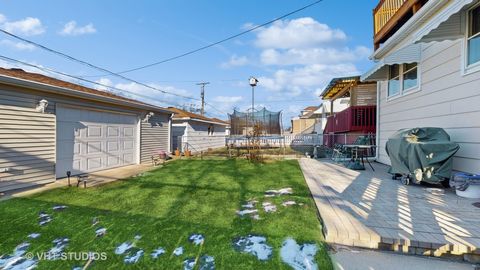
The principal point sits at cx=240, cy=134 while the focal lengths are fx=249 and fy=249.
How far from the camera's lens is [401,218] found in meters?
3.17

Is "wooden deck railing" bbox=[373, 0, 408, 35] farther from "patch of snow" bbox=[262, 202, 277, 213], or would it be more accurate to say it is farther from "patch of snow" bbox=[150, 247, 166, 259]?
"patch of snow" bbox=[150, 247, 166, 259]

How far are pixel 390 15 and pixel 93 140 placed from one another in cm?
1016

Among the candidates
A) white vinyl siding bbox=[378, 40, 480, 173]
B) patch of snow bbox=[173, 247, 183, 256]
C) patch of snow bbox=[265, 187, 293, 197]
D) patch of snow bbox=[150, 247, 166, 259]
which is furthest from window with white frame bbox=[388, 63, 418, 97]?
patch of snow bbox=[150, 247, 166, 259]

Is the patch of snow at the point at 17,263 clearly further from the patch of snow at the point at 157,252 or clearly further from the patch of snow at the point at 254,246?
the patch of snow at the point at 254,246

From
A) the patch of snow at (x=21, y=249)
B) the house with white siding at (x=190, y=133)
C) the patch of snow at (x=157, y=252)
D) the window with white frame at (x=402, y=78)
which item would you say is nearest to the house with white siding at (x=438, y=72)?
the window with white frame at (x=402, y=78)

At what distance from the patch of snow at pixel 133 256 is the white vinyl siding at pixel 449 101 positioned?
5396 millimetres

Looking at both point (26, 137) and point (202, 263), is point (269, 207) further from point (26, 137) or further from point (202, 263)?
point (26, 137)

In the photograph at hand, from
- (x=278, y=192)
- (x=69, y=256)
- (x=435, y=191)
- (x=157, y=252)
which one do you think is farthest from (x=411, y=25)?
(x=69, y=256)

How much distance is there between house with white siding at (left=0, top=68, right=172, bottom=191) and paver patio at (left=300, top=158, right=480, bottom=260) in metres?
6.62

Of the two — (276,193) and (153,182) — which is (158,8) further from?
(276,193)

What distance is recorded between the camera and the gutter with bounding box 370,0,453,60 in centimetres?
485

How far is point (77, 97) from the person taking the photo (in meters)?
7.36

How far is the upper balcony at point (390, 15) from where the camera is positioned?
626cm

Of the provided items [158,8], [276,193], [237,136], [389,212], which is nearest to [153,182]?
[276,193]
